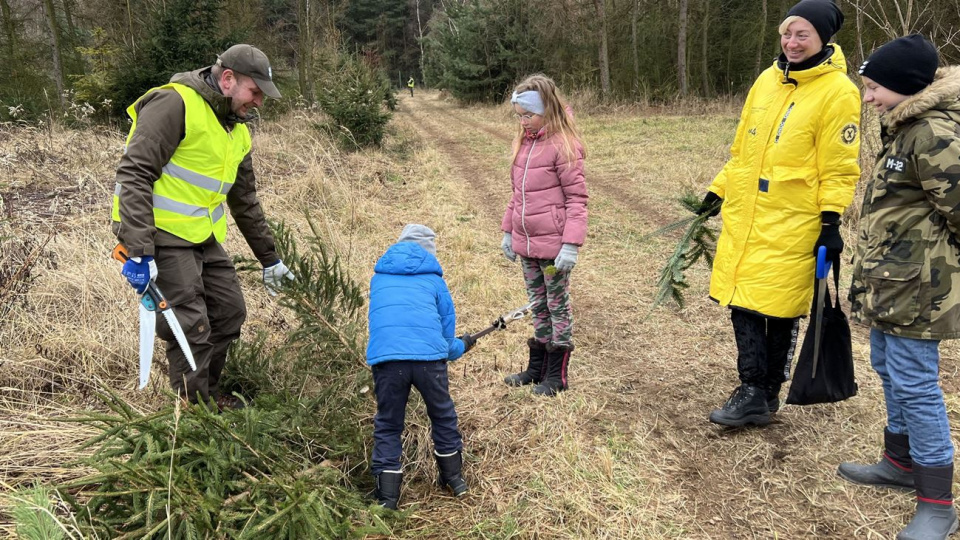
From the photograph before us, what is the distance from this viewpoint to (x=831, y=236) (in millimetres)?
2689

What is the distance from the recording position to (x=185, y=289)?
9.64ft

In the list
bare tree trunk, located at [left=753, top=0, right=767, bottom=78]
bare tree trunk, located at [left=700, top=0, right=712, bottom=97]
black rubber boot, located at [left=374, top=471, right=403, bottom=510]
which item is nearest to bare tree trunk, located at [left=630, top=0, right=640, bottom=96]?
bare tree trunk, located at [left=700, top=0, right=712, bottom=97]

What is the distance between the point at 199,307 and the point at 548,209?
2016 mm

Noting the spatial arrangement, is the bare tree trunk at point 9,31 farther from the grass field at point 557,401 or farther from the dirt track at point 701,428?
the dirt track at point 701,428

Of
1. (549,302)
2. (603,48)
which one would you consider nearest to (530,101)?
(549,302)

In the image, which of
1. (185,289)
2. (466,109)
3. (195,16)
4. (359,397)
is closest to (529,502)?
(359,397)

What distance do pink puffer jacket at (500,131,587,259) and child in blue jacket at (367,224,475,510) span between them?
2.83ft

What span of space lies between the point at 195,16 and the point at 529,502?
43.8 ft

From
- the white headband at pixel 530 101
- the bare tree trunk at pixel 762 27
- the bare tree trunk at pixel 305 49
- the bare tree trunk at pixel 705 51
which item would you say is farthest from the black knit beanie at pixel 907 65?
the bare tree trunk at pixel 705 51

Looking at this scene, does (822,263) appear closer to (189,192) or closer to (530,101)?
(530,101)

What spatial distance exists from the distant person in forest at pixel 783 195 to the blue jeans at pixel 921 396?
51 cm

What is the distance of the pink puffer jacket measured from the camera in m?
3.37

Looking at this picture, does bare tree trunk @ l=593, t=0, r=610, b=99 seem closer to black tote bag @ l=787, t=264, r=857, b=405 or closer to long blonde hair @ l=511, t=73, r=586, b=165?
long blonde hair @ l=511, t=73, r=586, b=165

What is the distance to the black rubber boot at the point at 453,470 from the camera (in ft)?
9.06
